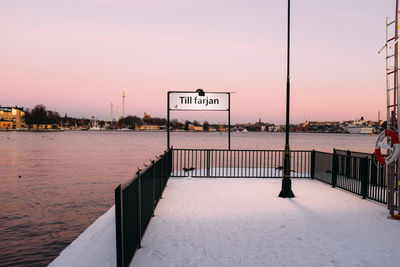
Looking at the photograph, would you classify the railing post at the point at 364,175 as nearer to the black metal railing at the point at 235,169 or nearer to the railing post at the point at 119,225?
the black metal railing at the point at 235,169

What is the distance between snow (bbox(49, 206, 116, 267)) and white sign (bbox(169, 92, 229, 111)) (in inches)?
352

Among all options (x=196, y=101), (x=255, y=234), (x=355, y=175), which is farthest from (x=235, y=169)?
(x=255, y=234)

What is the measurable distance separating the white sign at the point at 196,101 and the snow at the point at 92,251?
894 cm

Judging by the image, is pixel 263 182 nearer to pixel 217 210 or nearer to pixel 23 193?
pixel 217 210

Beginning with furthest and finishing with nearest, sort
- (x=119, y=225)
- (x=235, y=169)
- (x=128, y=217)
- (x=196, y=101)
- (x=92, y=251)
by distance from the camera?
1. (x=235, y=169)
2. (x=196, y=101)
3. (x=92, y=251)
4. (x=128, y=217)
5. (x=119, y=225)

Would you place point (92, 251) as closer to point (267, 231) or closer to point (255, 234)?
point (255, 234)

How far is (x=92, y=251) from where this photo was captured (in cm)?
627

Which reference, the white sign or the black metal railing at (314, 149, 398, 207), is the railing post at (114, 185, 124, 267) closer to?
the black metal railing at (314, 149, 398, 207)

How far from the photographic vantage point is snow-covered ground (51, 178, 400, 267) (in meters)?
5.68

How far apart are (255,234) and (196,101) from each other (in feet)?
33.1

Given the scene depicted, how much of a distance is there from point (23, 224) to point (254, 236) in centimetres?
977

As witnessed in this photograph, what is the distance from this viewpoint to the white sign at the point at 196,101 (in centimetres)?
1612

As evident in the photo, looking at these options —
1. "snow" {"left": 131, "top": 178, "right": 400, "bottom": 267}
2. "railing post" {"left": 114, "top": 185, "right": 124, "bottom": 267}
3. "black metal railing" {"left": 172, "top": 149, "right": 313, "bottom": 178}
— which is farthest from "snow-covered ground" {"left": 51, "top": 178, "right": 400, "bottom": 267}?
"black metal railing" {"left": 172, "top": 149, "right": 313, "bottom": 178}

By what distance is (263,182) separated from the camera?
14.5 meters
